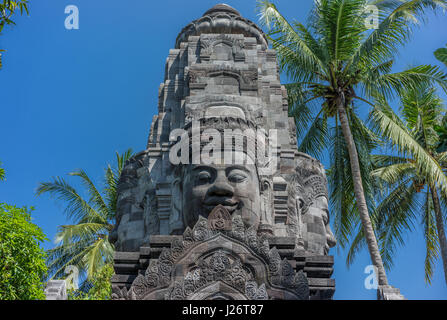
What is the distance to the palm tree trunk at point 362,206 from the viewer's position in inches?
675

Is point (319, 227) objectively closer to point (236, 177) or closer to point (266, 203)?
point (266, 203)

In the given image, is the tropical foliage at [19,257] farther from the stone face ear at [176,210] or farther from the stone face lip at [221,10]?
the stone face lip at [221,10]

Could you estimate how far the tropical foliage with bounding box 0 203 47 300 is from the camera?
15320 mm

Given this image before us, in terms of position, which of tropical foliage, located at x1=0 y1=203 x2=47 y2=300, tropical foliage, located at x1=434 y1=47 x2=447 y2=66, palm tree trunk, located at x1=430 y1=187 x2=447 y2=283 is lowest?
tropical foliage, located at x1=0 y1=203 x2=47 y2=300

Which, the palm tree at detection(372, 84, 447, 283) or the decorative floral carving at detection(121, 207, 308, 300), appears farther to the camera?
the palm tree at detection(372, 84, 447, 283)

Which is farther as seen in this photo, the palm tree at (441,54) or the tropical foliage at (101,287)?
the tropical foliage at (101,287)

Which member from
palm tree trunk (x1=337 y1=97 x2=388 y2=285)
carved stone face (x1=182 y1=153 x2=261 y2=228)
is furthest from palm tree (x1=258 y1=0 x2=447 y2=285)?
carved stone face (x1=182 y1=153 x2=261 y2=228)

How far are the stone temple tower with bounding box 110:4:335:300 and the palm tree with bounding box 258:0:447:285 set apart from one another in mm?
2167

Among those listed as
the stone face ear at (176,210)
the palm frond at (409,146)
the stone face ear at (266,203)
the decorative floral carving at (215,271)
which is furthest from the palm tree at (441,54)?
the decorative floral carving at (215,271)

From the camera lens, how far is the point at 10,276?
50.3 feet

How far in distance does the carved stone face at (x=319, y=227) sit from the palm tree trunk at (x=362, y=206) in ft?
6.25

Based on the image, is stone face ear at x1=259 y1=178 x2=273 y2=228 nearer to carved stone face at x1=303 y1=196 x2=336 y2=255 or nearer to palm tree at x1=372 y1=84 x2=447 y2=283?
carved stone face at x1=303 y1=196 x2=336 y2=255

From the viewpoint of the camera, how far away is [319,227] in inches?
624
